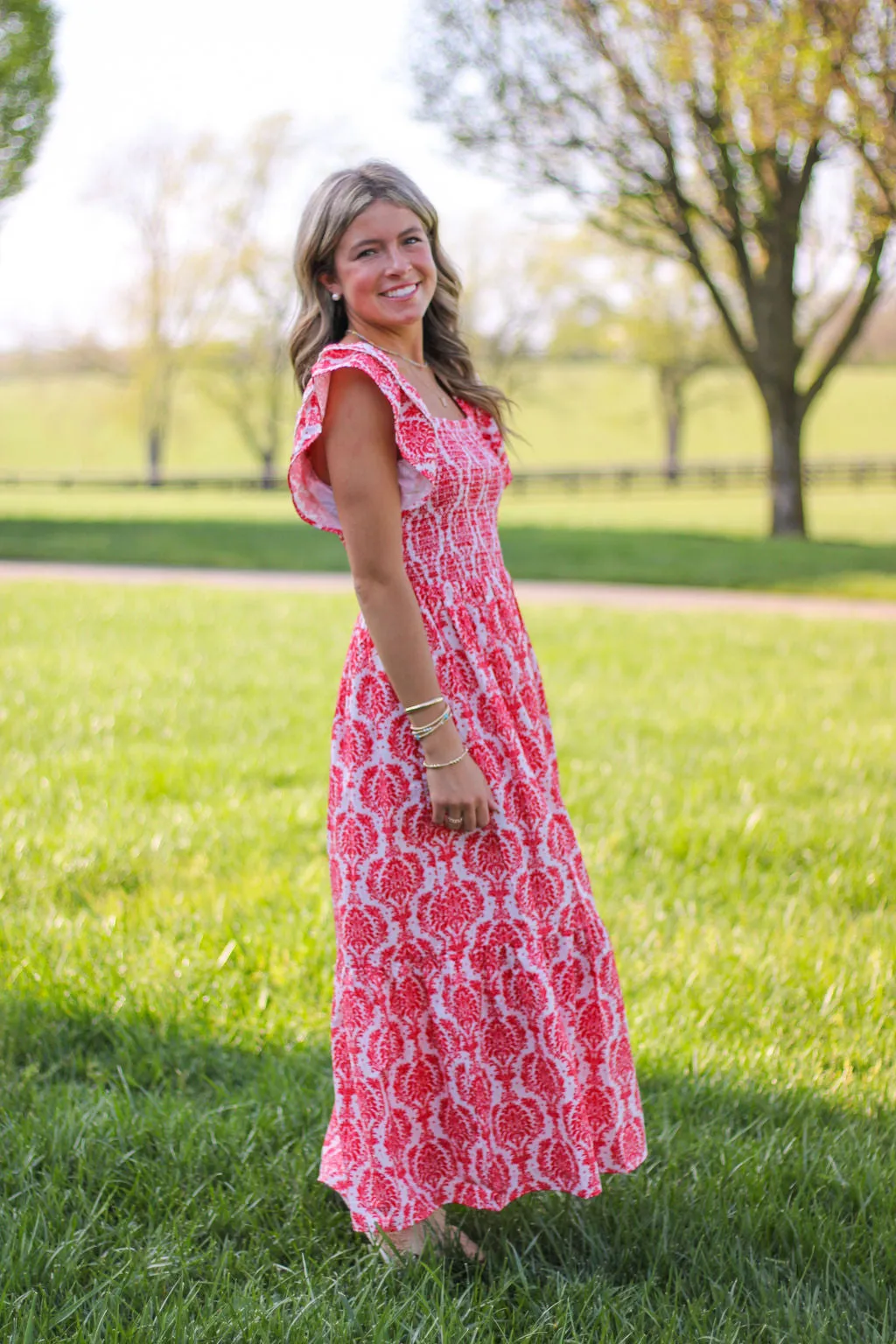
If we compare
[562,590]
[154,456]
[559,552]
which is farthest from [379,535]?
[154,456]

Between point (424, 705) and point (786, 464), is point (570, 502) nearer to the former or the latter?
point (786, 464)

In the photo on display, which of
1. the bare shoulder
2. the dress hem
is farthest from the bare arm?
the dress hem

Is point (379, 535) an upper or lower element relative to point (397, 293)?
lower

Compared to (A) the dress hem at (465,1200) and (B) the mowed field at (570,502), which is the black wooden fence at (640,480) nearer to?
(B) the mowed field at (570,502)

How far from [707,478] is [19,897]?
→ 50236 millimetres

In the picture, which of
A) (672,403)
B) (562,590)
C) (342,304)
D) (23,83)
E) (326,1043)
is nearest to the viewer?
(342,304)

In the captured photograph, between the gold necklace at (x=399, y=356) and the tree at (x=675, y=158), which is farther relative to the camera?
the tree at (x=675, y=158)

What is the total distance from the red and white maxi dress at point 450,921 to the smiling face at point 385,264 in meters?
0.11

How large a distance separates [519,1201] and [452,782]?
3.22ft

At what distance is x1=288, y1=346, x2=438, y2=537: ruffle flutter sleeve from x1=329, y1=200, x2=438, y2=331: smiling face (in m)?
0.11

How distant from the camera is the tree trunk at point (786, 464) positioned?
1958 cm

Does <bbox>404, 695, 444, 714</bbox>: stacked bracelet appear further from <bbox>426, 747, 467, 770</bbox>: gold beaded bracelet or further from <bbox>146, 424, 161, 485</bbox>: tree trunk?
<bbox>146, 424, 161, 485</bbox>: tree trunk

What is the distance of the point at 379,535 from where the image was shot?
211cm

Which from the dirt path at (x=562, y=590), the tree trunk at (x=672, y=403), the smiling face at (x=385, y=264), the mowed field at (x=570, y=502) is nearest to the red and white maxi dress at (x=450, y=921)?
the smiling face at (x=385, y=264)
